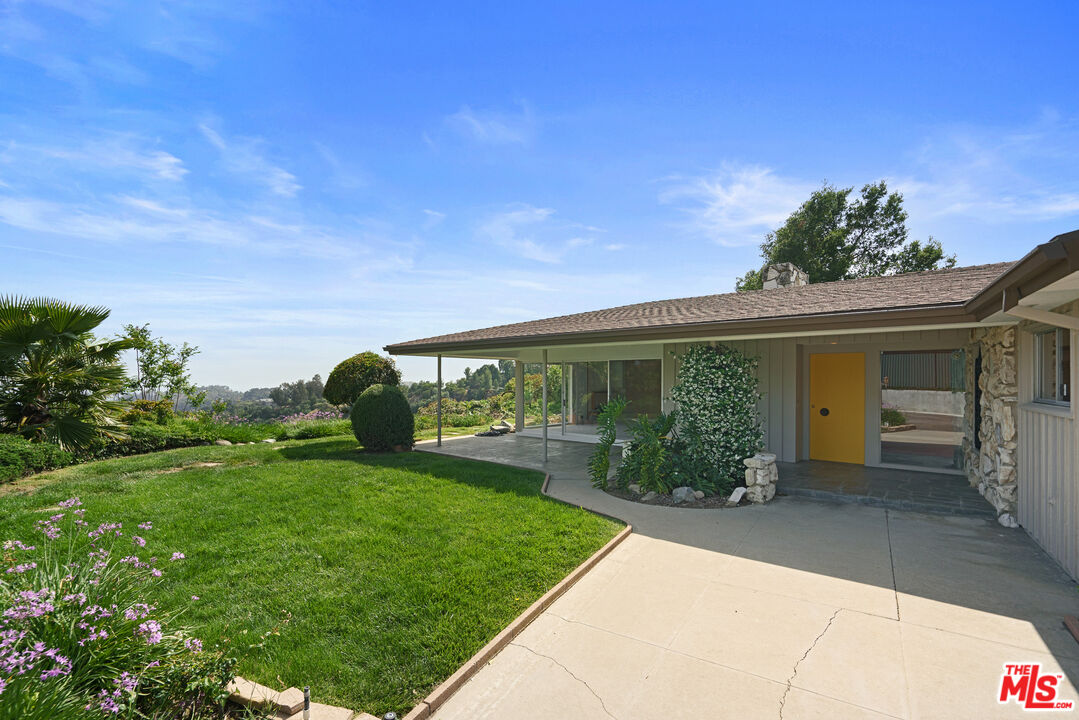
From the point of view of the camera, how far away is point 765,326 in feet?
19.3

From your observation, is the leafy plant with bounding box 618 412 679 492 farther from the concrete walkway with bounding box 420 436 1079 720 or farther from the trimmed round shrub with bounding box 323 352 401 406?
the trimmed round shrub with bounding box 323 352 401 406

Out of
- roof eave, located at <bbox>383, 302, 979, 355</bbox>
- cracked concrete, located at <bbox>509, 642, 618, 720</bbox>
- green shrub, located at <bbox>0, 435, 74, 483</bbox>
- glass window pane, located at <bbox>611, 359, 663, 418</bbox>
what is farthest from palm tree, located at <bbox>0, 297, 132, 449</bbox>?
glass window pane, located at <bbox>611, 359, 663, 418</bbox>

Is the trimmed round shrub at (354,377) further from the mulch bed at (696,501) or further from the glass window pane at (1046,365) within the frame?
the glass window pane at (1046,365)

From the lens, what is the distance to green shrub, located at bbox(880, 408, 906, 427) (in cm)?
813

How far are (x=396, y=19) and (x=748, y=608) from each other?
9.57 m

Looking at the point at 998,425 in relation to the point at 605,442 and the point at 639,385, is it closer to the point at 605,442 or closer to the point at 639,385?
the point at 605,442

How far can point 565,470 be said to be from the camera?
8.63 m

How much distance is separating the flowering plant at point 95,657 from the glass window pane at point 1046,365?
708cm

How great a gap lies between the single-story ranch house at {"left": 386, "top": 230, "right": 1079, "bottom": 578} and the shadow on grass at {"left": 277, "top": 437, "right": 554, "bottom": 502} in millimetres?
2285

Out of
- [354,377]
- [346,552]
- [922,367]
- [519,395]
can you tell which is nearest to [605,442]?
[346,552]

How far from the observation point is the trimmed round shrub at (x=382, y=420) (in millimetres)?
9984

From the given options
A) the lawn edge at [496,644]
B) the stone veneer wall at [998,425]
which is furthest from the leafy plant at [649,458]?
the stone veneer wall at [998,425]

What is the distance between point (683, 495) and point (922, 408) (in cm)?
486

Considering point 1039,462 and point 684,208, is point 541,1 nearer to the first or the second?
point 684,208
